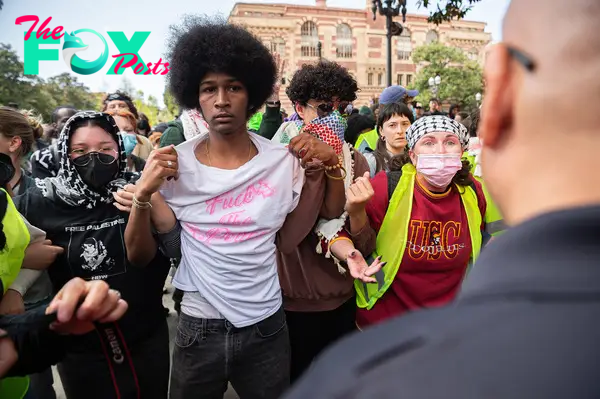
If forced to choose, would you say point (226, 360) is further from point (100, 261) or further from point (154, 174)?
point (154, 174)

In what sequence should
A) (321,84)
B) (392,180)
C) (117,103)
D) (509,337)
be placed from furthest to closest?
(117,103)
(321,84)
(392,180)
(509,337)

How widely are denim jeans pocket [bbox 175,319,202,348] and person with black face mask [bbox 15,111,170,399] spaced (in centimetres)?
21

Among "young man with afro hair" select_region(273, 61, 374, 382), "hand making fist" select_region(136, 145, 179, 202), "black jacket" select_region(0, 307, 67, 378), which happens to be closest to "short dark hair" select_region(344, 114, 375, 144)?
"young man with afro hair" select_region(273, 61, 374, 382)

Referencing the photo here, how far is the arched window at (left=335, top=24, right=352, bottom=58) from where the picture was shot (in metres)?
A: 40.1

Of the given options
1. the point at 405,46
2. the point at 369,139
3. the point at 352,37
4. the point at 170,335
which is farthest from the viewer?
the point at 405,46

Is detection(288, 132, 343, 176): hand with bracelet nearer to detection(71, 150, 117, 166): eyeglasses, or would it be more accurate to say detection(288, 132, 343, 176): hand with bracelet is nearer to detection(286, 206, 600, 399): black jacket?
detection(71, 150, 117, 166): eyeglasses

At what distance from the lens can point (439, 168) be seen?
2160 millimetres

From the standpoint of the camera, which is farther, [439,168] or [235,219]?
[439,168]

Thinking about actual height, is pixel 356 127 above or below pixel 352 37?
below

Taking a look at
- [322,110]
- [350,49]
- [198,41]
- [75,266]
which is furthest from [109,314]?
[350,49]

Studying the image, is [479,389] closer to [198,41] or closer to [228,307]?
[228,307]

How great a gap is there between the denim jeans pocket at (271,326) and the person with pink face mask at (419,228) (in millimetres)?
428

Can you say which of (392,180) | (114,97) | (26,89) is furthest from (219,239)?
(26,89)

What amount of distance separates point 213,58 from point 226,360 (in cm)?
140
